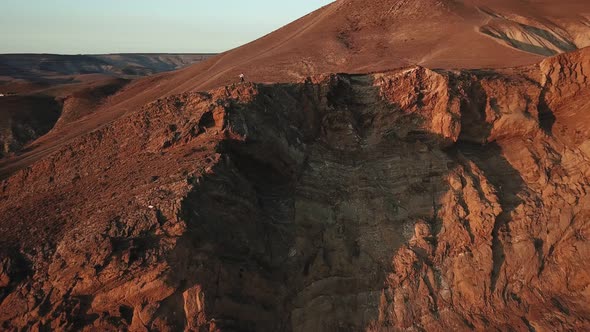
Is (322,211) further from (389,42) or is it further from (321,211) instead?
(389,42)

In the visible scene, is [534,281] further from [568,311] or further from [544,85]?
[544,85]

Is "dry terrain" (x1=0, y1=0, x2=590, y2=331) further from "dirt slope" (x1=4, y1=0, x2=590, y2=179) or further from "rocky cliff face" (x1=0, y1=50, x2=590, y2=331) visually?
"dirt slope" (x1=4, y1=0, x2=590, y2=179)

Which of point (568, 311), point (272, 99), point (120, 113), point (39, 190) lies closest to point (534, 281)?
point (568, 311)

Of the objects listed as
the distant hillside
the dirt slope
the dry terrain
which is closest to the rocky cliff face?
the dry terrain

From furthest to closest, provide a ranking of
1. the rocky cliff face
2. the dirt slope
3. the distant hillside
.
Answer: the distant hillside → the dirt slope → the rocky cliff face

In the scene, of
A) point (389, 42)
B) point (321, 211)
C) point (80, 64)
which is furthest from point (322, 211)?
point (80, 64)
